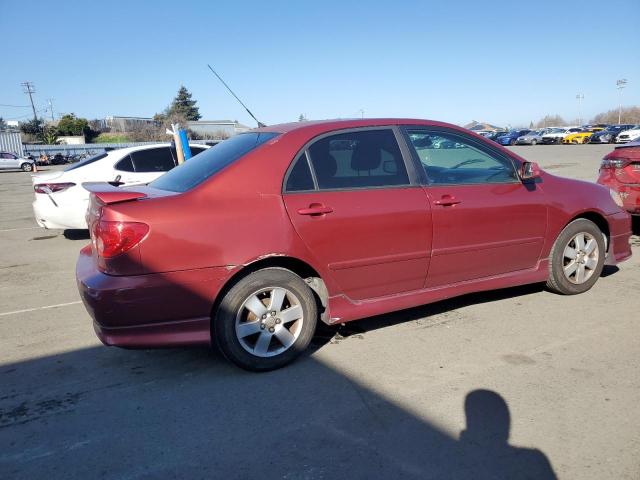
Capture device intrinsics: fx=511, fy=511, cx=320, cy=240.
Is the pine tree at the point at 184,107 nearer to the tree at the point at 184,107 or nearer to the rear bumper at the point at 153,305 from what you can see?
the tree at the point at 184,107

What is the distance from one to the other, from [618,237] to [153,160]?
6.97 meters

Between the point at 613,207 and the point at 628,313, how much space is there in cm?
113

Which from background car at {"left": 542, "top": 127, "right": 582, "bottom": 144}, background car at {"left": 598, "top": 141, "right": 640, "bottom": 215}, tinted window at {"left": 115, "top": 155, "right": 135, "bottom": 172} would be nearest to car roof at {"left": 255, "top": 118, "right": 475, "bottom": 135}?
background car at {"left": 598, "top": 141, "right": 640, "bottom": 215}

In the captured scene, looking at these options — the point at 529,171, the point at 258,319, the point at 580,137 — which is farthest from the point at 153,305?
the point at 580,137

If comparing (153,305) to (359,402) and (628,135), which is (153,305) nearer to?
(359,402)

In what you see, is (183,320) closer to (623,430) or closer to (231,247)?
(231,247)

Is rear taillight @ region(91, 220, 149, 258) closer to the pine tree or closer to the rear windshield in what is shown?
the rear windshield

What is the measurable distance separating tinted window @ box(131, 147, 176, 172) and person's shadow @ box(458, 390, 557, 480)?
7.09 meters

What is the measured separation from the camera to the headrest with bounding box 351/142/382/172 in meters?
3.82

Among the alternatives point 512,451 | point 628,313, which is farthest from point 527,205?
point 512,451

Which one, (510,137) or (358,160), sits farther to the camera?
(510,137)

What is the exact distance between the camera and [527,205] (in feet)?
14.4

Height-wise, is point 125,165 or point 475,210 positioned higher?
point 125,165

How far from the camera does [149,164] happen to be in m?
8.66
